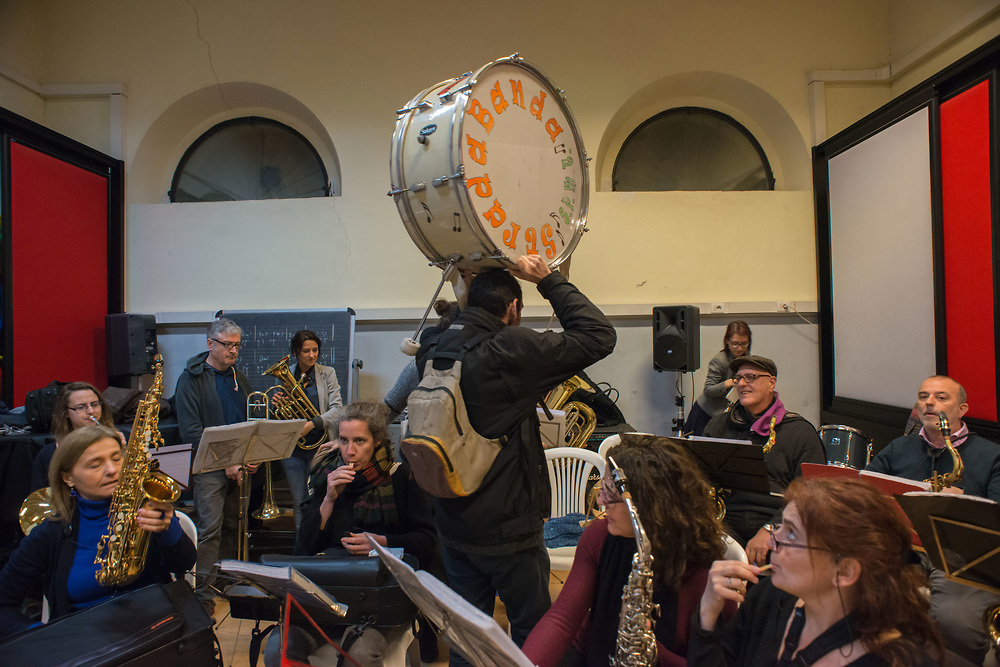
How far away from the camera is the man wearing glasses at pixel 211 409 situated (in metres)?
3.54

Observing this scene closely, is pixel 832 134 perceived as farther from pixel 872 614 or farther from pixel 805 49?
pixel 872 614

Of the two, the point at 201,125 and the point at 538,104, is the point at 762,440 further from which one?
the point at 201,125

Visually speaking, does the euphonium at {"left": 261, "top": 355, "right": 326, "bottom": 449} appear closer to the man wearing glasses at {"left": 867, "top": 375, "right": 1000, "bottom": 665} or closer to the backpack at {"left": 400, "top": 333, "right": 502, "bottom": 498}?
the backpack at {"left": 400, "top": 333, "right": 502, "bottom": 498}

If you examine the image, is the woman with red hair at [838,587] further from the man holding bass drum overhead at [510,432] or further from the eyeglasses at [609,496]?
the man holding bass drum overhead at [510,432]

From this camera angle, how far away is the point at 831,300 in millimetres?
5309

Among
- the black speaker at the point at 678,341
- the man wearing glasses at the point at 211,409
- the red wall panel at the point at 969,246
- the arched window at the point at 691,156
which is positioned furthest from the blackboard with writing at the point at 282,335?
the red wall panel at the point at 969,246

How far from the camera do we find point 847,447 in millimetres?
3277

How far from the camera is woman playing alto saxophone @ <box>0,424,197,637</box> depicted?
2000mm

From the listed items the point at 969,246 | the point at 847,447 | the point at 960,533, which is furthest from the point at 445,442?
the point at 969,246

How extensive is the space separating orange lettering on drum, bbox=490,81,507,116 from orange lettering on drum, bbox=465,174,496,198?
0.27m

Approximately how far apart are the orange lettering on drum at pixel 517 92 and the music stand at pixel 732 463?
146cm

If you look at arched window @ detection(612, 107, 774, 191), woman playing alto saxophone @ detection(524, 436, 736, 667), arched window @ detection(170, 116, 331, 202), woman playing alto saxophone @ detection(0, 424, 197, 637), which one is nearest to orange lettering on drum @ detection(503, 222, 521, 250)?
woman playing alto saxophone @ detection(524, 436, 736, 667)

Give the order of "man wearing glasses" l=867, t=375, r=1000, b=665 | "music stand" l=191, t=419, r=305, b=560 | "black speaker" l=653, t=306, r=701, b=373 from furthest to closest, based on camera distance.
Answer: "black speaker" l=653, t=306, r=701, b=373 → "music stand" l=191, t=419, r=305, b=560 → "man wearing glasses" l=867, t=375, r=1000, b=665

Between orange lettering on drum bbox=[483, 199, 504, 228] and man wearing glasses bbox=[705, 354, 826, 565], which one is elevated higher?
orange lettering on drum bbox=[483, 199, 504, 228]
